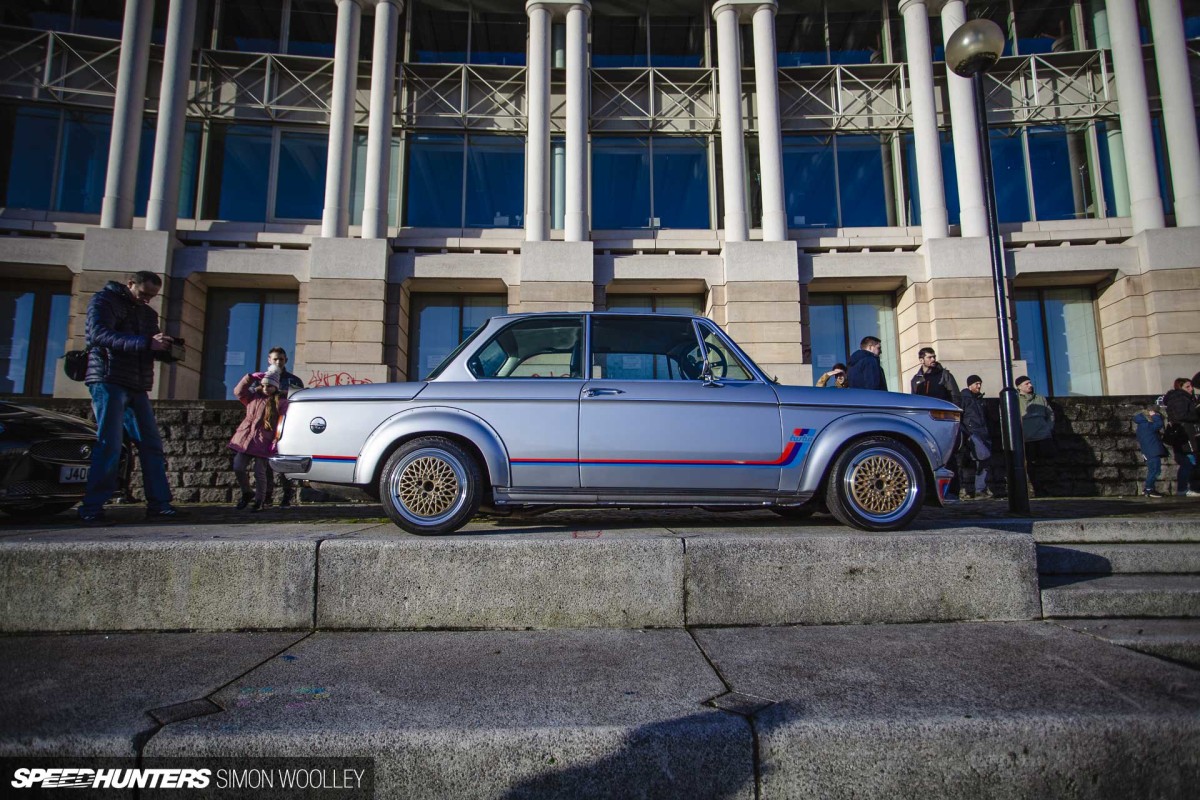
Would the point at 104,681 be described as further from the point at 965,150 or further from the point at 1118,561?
the point at 965,150

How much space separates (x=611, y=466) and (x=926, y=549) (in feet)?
6.03

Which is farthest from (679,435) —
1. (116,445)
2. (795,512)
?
(116,445)

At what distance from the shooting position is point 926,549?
3.24m

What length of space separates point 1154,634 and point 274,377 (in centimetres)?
780

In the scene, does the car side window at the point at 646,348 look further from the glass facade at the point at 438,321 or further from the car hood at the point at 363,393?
the glass facade at the point at 438,321

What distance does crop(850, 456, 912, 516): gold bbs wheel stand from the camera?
3.92 meters

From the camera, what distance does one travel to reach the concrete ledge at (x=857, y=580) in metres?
3.14

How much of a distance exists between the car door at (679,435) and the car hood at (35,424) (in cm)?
483

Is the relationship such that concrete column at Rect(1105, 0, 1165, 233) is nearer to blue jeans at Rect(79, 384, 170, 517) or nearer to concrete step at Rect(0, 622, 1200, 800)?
concrete step at Rect(0, 622, 1200, 800)

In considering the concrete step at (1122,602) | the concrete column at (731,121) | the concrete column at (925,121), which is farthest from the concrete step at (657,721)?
the concrete column at (925,121)

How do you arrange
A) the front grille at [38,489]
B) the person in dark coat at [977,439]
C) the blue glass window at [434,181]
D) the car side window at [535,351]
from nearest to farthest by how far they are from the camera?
→ 1. the car side window at [535,351]
2. the front grille at [38,489]
3. the person in dark coat at [977,439]
4. the blue glass window at [434,181]

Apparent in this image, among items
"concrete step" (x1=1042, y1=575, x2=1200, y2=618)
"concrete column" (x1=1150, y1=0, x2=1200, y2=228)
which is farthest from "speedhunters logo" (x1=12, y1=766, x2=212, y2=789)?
"concrete column" (x1=1150, y1=0, x2=1200, y2=228)

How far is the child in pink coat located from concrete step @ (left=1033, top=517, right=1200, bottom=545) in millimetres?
7100

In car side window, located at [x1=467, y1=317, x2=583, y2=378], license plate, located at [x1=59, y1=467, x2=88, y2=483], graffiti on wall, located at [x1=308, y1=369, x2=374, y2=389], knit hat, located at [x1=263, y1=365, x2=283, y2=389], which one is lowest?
license plate, located at [x1=59, y1=467, x2=88, y2=483]
